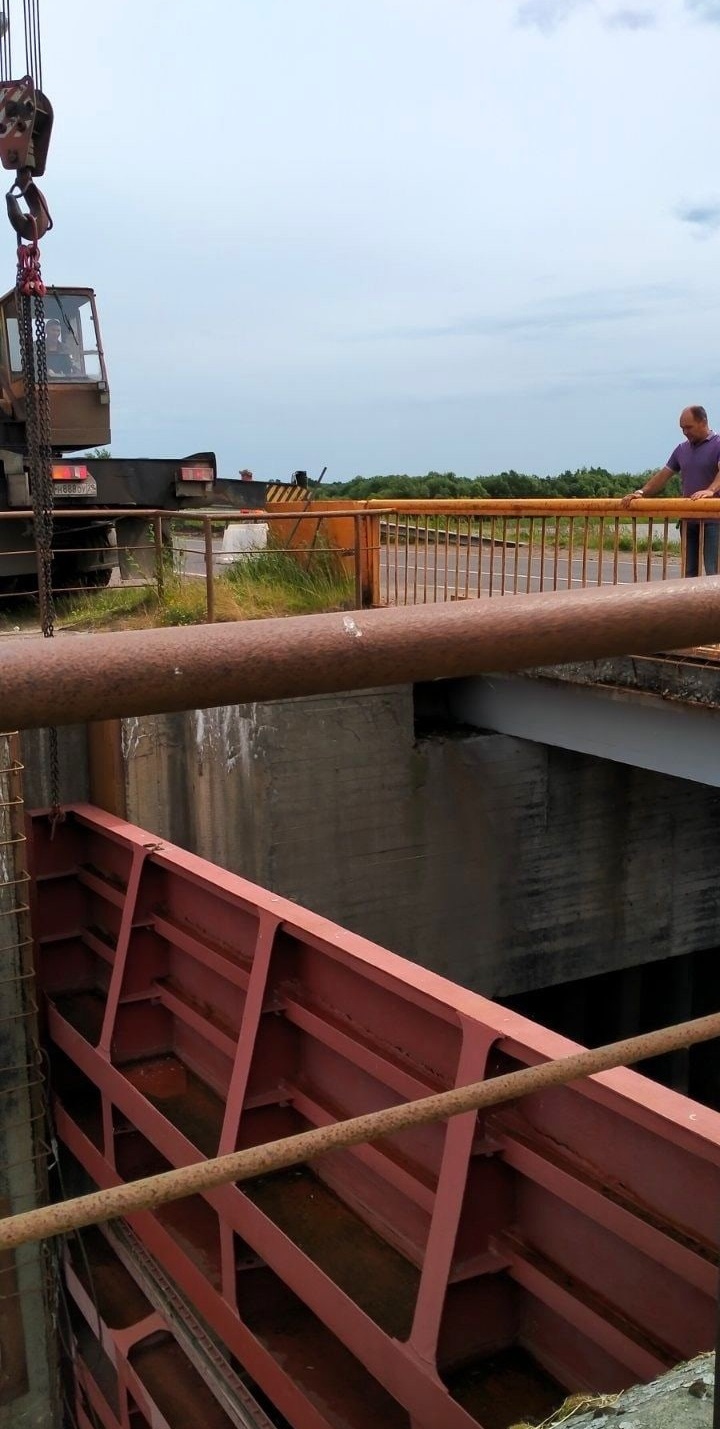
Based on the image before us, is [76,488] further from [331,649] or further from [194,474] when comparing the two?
[331,649]

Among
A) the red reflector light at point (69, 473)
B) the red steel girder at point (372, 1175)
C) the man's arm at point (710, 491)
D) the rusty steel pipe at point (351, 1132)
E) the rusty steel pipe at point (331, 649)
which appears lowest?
Answer: the red steel girder at point (372, 1175)

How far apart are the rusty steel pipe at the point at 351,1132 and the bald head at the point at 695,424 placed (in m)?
6.98

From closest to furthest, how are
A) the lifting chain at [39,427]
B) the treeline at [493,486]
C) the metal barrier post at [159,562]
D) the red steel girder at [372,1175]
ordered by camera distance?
Answer: the red steel girder at [372,1175] < the lifting chain at [39,427] < the metal barrier post at [159,562] < the treeline at [493,486]

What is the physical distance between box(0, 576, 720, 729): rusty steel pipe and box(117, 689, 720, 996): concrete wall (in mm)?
7365

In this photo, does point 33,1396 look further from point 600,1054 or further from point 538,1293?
point 600,1054

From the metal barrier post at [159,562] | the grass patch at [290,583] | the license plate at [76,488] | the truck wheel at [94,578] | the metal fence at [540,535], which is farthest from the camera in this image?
the truck wheel at [94,578]

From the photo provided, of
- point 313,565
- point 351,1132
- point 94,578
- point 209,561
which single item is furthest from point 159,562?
point 351,1132

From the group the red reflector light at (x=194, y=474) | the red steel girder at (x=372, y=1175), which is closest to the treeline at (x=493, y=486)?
the red reflector light at (x=194, y=474)

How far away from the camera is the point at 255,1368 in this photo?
16.7ft

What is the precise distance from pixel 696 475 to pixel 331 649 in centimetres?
740

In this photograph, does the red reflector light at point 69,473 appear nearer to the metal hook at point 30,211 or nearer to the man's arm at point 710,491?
the metal hook at point 30,211

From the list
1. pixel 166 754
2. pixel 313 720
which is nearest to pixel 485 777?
pixel 313 720

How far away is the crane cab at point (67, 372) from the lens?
45.8 ft

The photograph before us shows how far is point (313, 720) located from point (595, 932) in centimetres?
327
